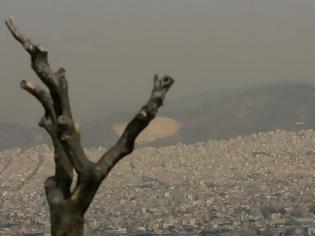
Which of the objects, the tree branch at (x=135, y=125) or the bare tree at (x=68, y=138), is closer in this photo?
the bare tree at (x=68, y=138)

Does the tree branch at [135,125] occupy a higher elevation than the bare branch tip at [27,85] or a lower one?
lower

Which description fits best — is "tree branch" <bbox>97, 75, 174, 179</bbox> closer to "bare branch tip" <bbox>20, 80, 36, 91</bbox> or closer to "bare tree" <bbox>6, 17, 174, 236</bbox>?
"bare tree" <bbox>6, 17, 174, 236</bbox>

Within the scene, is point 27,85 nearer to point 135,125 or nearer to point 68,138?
point 68,138

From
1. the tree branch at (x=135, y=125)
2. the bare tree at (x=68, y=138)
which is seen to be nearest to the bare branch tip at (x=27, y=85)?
the bare tree at (x=68, y=138)

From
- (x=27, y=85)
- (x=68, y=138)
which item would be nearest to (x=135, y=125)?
(x=68, y=138)

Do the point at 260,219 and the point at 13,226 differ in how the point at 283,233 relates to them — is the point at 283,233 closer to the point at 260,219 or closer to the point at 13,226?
the point at 260,219

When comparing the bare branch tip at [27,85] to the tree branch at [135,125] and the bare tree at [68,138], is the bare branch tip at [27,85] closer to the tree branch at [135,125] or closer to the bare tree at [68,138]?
the bare tree at [68,138]

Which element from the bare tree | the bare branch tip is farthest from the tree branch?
the bare branch tip

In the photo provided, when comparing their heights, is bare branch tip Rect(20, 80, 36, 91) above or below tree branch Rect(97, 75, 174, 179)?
above

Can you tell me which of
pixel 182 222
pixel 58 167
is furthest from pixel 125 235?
pixel 58 167
